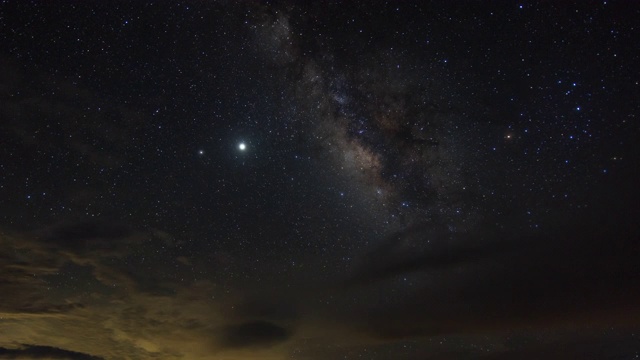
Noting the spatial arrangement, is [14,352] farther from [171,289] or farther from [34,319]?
[171,289]

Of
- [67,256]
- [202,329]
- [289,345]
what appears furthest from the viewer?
[289,345]

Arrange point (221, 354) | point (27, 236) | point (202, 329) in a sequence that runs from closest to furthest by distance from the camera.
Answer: point (27, 236) < point (202, 329) < point (221, 354)

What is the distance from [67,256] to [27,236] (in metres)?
1.43

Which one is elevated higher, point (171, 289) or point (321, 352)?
point (171, 289)

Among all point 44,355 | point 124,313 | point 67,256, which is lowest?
point 44,355

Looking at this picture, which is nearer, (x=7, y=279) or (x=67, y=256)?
(x=67, y=256)

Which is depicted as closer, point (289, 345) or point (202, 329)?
point (202, 329)

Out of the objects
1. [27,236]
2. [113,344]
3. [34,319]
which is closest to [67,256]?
[27,236]

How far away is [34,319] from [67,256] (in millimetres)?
6193

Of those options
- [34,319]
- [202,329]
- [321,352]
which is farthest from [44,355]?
[321,352]

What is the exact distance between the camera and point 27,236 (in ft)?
37.6

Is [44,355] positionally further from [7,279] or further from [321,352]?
[321,352]

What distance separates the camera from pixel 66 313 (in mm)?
15766

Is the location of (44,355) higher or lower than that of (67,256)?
lower
